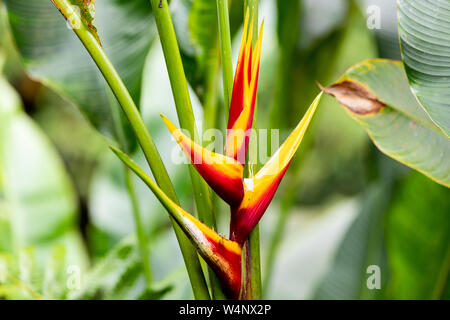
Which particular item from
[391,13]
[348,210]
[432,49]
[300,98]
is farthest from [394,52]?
[348,210]

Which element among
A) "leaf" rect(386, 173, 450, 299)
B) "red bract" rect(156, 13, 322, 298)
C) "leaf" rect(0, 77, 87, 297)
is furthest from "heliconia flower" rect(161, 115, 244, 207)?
"leaf" rect(0, 77, 87, 297)

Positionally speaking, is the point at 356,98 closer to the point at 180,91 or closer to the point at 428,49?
→ the point at 428,49

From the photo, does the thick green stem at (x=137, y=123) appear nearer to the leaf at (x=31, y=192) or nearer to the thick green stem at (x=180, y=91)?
the thick green stem at (x=180, y=91)

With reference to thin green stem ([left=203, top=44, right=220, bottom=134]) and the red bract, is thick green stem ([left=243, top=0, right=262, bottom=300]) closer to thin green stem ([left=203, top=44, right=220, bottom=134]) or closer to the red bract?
the red bract

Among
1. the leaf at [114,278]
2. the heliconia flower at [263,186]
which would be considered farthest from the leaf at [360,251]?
the heliconia flower at [263,186]

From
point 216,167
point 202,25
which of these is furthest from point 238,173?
point 202,25

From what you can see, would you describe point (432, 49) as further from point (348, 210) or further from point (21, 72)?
point (21, 72)
